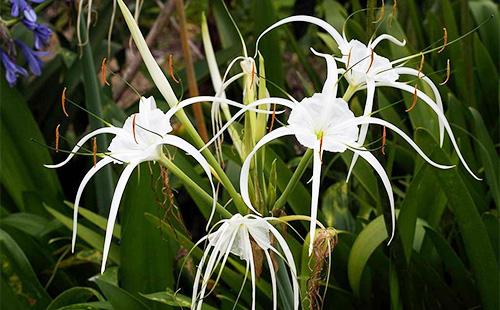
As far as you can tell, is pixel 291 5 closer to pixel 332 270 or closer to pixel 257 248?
pixel 332 270

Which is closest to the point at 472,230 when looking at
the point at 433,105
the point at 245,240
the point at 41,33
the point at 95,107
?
the point at 433,105

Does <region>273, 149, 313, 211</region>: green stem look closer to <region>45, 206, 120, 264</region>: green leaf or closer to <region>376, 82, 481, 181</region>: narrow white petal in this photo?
<region>376, 82, 481, 181</region>: narrow white petal

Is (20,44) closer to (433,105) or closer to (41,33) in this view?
(41,33)

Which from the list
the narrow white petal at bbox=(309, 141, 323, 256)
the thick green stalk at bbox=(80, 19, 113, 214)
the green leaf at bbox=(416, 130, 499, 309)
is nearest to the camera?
the narrow white petal at bbox=(309, 141, 323, 256)

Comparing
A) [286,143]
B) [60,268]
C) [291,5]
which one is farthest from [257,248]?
[291,5]

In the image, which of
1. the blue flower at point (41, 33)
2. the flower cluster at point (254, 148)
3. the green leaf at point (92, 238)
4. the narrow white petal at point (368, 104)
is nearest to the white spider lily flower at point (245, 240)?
the flower cluster at point (254, 148)

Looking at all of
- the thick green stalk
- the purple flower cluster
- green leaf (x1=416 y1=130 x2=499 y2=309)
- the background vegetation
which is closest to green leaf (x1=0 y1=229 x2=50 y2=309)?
the background vegetation

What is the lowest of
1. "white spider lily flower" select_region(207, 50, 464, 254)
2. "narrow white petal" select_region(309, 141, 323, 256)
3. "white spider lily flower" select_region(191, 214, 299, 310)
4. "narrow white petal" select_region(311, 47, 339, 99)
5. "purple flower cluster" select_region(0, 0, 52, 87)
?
"white spider lily flower" select_region(191, 214, 299, 310)

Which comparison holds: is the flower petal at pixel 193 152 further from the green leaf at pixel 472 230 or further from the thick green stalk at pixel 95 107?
the thick green stalk at pixel 95 107
